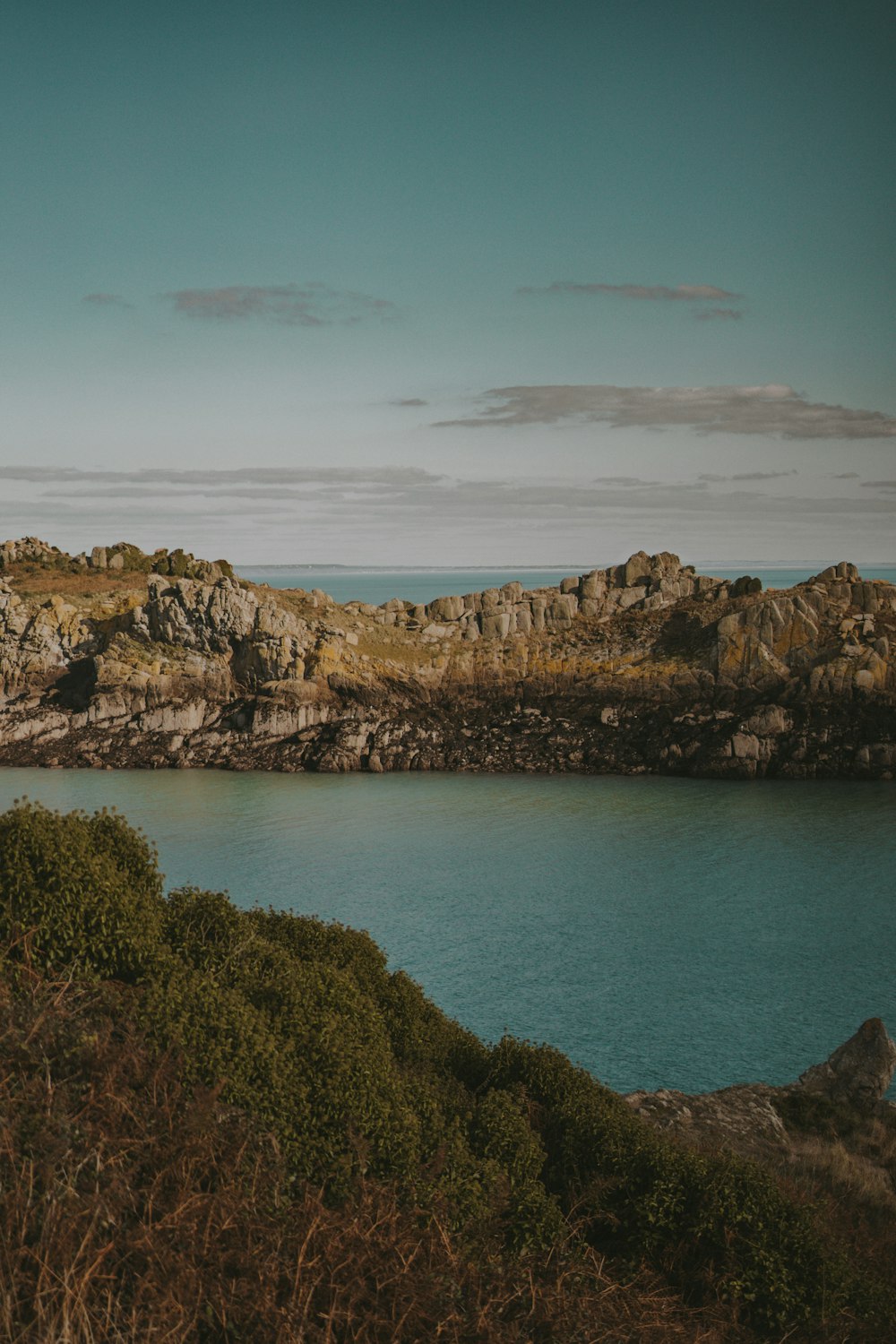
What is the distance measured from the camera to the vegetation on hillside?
27.0 ft

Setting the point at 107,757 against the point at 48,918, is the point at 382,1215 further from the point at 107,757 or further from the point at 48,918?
the point at 107,757

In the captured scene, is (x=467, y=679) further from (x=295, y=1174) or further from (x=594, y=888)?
(x=295, y=1174)

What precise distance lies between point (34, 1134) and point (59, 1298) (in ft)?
6.10

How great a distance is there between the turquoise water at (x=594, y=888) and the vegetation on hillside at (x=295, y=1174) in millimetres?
9911

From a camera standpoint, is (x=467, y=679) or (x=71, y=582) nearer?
(x=467, y=679)

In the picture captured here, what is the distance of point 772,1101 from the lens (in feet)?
73.3

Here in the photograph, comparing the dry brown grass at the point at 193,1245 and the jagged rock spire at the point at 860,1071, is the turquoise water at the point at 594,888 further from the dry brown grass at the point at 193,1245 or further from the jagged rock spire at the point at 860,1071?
the dry brown grass at the point at 193,1245

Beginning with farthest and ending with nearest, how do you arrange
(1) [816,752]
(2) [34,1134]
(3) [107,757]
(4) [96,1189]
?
(3) [107,757] → (1) [816,752] → (2) [34,1134] → (4) [96,1189]

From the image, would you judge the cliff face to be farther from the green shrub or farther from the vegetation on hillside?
the green shrub

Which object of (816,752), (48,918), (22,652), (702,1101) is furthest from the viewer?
(22,652)

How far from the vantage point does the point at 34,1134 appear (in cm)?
919

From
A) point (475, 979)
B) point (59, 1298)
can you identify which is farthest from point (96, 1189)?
point (475, 979)


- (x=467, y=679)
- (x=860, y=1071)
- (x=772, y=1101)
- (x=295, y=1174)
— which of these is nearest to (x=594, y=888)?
(x=860, y=1071)

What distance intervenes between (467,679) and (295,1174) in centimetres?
6642
